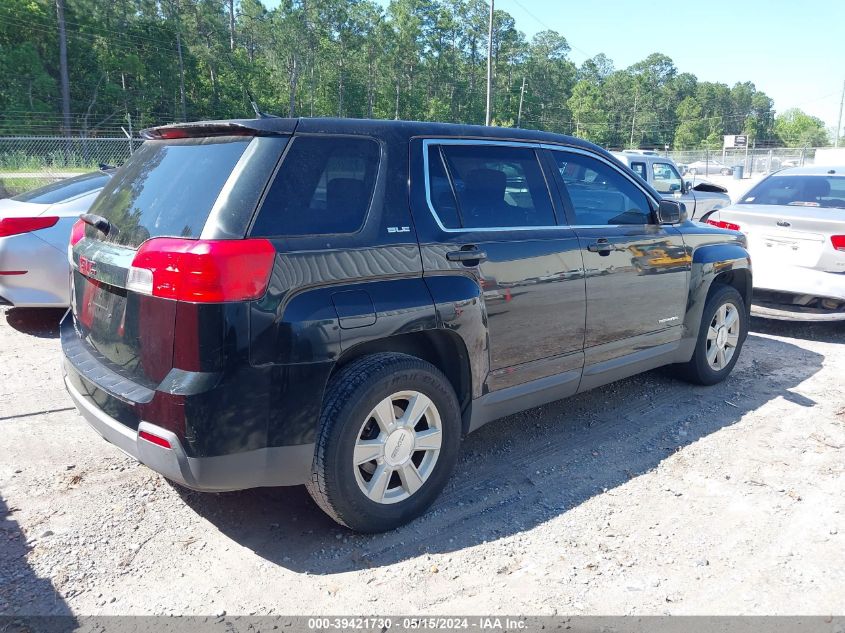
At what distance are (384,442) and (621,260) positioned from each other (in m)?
2.07

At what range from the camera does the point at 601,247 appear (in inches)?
161

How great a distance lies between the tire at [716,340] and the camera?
16.7 ft

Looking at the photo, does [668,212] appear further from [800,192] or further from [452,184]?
[800,192]

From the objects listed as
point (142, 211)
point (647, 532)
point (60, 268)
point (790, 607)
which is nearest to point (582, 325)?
point (647, 532)

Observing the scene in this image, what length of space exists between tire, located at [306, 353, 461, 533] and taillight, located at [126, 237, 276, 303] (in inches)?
24.0

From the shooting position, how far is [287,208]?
281 centimetres

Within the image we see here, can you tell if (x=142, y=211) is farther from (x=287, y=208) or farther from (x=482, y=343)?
(x=482, y=343)

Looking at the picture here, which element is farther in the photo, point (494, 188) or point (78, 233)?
point (494, 188)

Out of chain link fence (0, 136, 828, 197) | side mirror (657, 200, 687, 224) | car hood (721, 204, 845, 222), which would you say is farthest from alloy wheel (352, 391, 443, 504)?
chain link fence (0, 136, 828, 197)

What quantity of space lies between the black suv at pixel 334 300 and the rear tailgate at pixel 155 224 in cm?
1

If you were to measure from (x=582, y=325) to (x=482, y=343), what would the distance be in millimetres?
876

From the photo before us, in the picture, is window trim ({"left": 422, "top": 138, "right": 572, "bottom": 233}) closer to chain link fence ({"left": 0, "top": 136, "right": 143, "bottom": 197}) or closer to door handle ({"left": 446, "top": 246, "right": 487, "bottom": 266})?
door handle ({"left": 446, "top": 246, "right": 487, "bottom": 266})

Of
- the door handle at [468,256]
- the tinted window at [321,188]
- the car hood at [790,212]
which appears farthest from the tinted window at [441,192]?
the car hood at [790,212]

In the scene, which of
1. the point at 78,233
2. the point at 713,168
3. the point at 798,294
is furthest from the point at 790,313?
the point at 713,168
